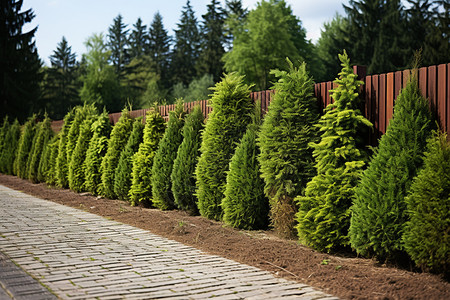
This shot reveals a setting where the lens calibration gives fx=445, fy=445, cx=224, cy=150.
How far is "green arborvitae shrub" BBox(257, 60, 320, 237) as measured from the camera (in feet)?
23.1

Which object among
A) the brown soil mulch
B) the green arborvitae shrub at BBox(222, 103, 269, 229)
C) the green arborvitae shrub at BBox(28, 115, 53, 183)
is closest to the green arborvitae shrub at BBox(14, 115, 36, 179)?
the green arborvitae shrub at BBox(28, 115, 53, 183)

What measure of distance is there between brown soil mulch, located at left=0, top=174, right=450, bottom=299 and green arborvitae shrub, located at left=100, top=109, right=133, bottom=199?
10.1ft

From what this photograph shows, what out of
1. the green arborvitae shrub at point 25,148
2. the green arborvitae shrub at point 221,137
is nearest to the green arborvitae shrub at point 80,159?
the green arborvitae shrub at point 25,148

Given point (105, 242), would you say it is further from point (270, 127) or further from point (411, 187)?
point (411, 187)

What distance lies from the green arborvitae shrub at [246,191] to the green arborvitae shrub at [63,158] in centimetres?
945

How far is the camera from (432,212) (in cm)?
487

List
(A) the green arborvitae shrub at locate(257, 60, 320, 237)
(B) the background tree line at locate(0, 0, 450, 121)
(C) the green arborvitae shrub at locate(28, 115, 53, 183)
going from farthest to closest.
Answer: (B) the background tree line at locate(0, 0, 450, 121) → (C) the green arborvitae shrub at locate(28, 115, 53, 183) → (A) the green arborvitae shrub at locate(257, 60, 320, 237)

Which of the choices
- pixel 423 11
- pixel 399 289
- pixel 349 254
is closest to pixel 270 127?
pixel 349 254

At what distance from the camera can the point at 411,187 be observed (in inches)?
201

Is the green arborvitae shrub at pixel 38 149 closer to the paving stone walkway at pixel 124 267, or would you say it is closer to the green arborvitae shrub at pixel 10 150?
the green arborvitae shrub at pixel 10 150

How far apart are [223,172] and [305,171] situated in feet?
6.85

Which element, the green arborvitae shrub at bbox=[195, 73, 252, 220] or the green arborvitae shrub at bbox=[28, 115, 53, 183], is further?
the green arborvitae shrub at bbox=[28, 115, 53, 183]

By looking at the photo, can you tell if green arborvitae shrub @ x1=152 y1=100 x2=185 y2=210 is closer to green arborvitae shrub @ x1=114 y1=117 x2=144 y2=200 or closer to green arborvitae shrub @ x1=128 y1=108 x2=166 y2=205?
green arborvitae shrub @ x1=128 y1=108 x2=166 y2=205

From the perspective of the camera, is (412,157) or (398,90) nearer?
(412,157)
